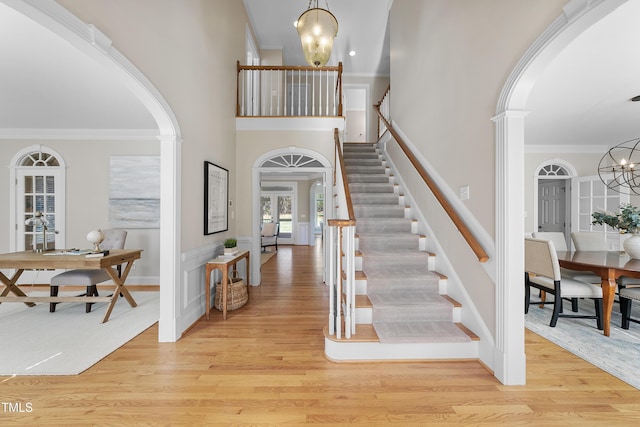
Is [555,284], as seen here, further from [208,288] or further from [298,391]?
[208,288]

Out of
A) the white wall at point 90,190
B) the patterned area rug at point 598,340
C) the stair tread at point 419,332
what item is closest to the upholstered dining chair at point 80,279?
the white wall at point 90,190

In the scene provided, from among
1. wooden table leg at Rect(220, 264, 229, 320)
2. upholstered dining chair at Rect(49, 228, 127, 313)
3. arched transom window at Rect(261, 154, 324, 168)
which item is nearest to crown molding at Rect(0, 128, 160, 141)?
arched transom window at Rect(261, 154, 324, 168)

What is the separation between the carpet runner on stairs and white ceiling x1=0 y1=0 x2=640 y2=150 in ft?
8.01

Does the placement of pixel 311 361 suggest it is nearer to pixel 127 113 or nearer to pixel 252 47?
pixel 127 113

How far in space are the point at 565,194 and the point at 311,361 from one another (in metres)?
7.58

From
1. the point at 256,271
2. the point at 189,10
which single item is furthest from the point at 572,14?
the point at 256,271

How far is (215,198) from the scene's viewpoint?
3.66 meters

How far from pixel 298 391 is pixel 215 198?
2571 millimetres

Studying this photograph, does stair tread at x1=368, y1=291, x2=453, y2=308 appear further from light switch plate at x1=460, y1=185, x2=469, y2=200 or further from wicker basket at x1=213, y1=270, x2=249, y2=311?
wicker basket at x1=213, y1=270, x2=249, y2=311

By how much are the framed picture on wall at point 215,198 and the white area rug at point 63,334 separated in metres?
1.31

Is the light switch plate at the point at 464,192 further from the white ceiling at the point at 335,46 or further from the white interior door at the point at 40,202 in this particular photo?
the white interior door at the point at 40,202

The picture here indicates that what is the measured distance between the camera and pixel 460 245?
2.73 meters

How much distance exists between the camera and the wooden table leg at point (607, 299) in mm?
2785

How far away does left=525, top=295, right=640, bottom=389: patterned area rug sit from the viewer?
2.26 m
